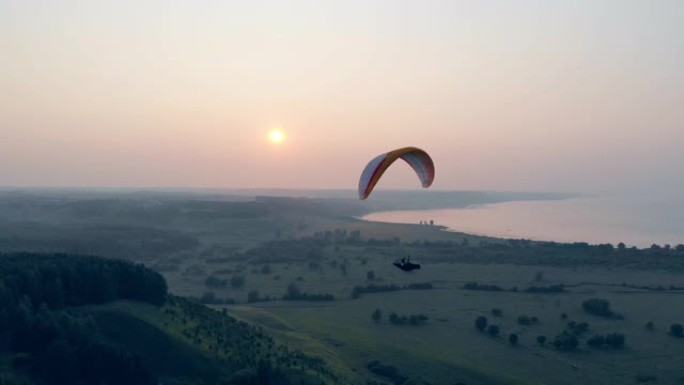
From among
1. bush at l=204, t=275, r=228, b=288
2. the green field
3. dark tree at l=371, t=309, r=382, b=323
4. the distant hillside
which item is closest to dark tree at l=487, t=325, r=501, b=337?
the green field

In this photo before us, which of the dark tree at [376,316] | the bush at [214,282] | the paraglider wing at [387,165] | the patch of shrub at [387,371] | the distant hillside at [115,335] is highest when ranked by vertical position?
the paraglider wing at [387,165]

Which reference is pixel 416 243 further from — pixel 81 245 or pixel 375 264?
pixel 81 245

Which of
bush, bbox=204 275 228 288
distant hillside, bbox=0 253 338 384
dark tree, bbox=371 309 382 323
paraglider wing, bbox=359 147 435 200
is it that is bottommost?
bush, bbox=204 275 228 288

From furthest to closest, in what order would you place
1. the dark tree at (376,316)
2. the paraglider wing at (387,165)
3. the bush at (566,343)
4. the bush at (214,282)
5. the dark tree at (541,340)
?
the bush at (214,282), the dark tree at (376,316), the dark tree at (541,340), the bush at (566,343), the paraglider wing at (387,165)

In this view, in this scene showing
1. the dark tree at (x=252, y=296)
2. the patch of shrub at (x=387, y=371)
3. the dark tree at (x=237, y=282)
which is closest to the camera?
the patch of shrub at (x=387, y=371)

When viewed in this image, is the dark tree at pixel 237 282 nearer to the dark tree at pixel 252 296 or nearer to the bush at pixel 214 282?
the bush at pixel 214 282

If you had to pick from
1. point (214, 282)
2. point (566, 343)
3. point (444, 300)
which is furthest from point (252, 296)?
point (566, 343)

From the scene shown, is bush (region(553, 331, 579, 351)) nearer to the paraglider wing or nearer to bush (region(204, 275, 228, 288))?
the paraglider wing

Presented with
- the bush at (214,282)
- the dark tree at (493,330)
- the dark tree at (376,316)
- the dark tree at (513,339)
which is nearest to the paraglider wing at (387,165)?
the dark tree at (513,339)

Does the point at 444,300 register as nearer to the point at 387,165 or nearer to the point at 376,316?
the point at 376,316
